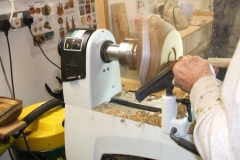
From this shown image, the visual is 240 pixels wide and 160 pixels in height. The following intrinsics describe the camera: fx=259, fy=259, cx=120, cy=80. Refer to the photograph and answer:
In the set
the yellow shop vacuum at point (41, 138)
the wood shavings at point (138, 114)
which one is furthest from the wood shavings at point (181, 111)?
the yellow shop vacuum at point (41, 138)

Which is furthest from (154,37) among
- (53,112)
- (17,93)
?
(17,93)

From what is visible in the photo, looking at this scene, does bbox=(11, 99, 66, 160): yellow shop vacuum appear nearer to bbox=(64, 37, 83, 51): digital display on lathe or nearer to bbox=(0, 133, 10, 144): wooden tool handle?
bbox=(0, 133, 10, 144): wooden tool handle

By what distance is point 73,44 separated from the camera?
0.91 m

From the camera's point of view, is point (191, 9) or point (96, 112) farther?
point (191, 9)

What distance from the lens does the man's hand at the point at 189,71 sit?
688 mm

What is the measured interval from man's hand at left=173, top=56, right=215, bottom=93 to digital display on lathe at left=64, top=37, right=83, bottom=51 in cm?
35

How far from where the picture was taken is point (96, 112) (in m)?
0.92

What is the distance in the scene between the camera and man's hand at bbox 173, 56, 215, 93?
688 millimetres

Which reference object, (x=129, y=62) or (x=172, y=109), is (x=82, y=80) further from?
(x=172, y=109)

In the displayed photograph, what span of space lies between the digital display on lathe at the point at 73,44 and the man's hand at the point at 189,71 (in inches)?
13.6

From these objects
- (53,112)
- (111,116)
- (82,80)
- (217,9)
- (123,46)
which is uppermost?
(217,9)

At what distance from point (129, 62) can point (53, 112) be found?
65 centimetres

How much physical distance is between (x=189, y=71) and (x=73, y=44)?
1.37 feet

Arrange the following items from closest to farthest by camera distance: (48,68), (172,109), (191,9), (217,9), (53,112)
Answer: (172,109) → (217,9) → (191,9) → (53,112) → (48,68)
